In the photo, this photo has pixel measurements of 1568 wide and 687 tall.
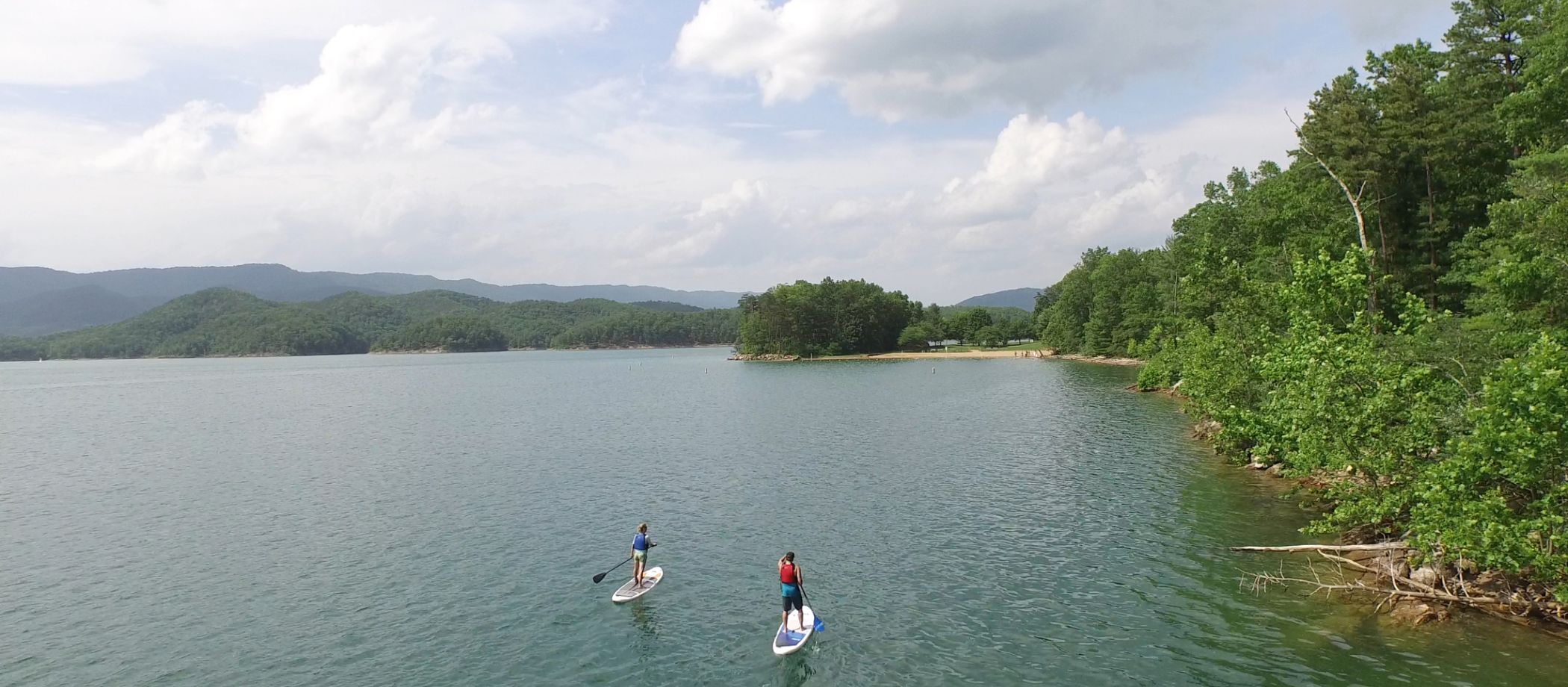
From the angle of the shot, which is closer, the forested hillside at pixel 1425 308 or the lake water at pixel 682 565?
the forested hillside at pixel 1425 308

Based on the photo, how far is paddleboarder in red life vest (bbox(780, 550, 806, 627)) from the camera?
874 inches

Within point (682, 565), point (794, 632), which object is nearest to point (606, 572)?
point (682, 565)

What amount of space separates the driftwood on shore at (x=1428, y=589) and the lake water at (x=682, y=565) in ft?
2.88

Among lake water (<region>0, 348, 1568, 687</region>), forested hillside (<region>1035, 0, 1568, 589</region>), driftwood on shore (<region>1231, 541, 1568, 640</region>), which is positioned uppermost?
forested hillside (<region>1035, 0, 1568, 589</region>)

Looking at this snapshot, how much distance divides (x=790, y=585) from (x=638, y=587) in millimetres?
6632

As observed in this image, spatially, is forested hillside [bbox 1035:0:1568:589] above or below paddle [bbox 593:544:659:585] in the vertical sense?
above

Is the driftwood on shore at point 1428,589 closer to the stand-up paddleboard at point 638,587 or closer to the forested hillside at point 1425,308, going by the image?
the forested hillside at point 1425,308

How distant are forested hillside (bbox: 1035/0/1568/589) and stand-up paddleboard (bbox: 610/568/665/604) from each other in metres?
21.6

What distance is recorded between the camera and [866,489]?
41.7m

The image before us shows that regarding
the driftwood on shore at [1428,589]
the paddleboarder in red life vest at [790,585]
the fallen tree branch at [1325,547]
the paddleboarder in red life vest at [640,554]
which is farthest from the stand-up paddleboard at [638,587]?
the fallen tree branch at [1325,547]

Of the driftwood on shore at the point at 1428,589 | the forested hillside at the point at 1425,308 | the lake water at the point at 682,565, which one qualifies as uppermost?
the forested hillside at the point at 1425,308

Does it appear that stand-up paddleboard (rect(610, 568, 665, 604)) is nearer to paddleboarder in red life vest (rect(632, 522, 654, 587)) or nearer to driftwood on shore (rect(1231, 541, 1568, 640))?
paddleboarder in red life vest (rect(632, 522, 654, 587))

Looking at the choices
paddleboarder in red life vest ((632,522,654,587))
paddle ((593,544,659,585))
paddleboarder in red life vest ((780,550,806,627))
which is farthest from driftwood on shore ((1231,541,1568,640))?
paddle ((593,544,659,585))

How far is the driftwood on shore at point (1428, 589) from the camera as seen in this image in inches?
813
